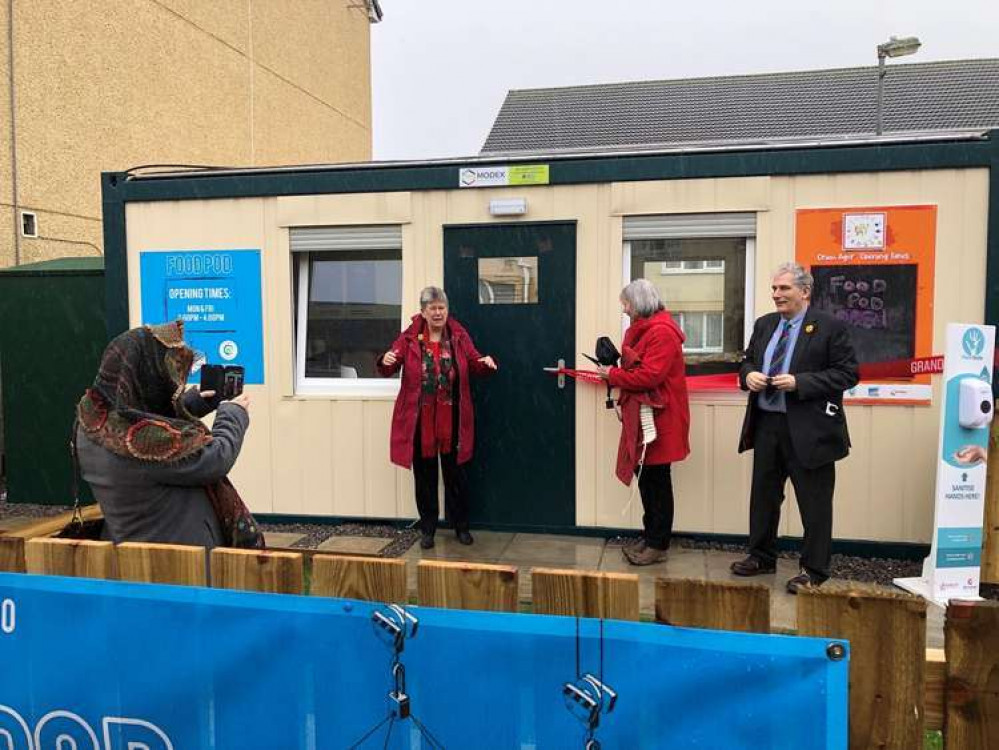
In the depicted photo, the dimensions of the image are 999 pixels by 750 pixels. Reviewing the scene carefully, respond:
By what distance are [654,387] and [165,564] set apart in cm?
340

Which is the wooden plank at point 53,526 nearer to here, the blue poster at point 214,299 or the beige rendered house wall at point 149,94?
the blue poster at point 214,299

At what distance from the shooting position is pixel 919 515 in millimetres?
5105

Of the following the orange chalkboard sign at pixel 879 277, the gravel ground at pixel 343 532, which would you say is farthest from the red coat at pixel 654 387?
the gravel ground at pixel 343 532

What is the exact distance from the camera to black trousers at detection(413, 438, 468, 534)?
17.5ft

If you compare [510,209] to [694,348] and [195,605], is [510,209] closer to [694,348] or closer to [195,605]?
[694,348]

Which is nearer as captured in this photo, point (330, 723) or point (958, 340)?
point (330, 723)

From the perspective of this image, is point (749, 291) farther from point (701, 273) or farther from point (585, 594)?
point (585, 594)

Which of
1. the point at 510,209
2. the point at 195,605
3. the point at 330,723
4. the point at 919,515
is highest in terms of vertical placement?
the point at 510,209

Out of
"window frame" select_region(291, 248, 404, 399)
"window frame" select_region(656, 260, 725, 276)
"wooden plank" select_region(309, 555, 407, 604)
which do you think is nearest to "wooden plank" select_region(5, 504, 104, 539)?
"wooden plank" select_region(309, 555, 407, 604)

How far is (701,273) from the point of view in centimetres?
549

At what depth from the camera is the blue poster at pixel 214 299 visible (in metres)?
5.98

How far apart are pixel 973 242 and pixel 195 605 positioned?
5.07m

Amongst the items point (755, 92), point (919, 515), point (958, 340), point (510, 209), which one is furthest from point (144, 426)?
point (755, 92)

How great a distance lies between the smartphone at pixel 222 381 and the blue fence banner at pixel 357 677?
2.70 feet
